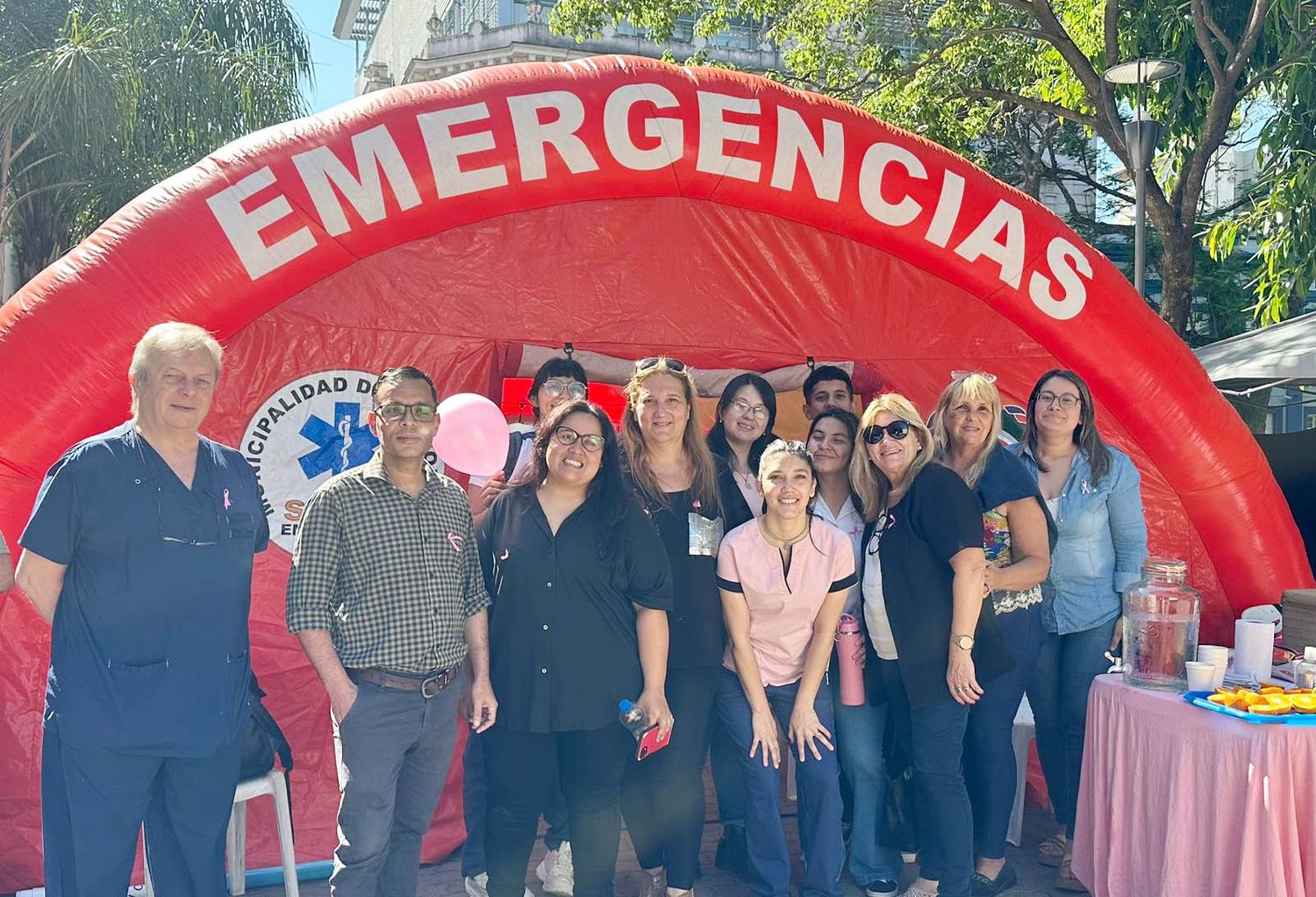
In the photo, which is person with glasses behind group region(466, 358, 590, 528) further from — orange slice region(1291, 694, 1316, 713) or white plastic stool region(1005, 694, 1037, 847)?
orange slice region(1291, 694, 1316, 713)

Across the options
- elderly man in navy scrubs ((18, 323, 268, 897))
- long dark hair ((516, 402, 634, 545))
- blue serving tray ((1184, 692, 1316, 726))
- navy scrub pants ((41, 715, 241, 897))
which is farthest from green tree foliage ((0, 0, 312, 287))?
blue serving tray ((1184, 692, 1316, 726))

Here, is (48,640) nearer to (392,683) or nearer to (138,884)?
(138,884)

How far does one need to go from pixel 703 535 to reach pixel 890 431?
608 mm

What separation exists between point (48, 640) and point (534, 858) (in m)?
1.70

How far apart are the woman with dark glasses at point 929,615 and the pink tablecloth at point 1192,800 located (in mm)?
365

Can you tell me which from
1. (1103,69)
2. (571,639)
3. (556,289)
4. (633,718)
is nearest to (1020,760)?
(633,718)

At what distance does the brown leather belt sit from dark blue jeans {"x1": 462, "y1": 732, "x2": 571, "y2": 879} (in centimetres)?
72

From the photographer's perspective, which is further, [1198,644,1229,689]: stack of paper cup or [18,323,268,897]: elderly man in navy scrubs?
[1198,644,1229,689]: stack of paper cup

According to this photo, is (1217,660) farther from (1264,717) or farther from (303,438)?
(303,438)

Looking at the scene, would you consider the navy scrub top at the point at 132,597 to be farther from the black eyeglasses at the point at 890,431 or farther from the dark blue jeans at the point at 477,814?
the black eyeglasses at the point at 890,431

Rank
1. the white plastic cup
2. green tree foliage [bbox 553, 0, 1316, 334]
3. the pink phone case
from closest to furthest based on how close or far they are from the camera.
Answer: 1. the pink phone case
2. the white plastic cup
3. green tree foliage [bbox 553, 0, 1316, 334]

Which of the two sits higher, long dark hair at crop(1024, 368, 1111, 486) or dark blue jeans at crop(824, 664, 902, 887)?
long dark hair at crop(1024, 368, 1111, 486)

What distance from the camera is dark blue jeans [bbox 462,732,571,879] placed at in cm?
342

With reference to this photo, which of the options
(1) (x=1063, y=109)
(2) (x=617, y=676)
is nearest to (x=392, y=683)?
(2) (x=617, y=676)
